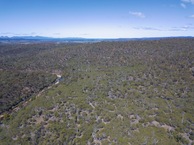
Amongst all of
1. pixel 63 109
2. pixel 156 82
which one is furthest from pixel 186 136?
pixel 63 109

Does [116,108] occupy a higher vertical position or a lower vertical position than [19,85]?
higher

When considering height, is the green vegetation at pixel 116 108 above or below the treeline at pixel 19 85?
above

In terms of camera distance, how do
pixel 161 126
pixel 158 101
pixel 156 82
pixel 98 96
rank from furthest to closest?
1. pixel 156 82
2. pixel 98 96
3. pixel 158 101
4. pixel 161 126

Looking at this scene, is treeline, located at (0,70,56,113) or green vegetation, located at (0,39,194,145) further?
treeline, located at (0,70,56,113)

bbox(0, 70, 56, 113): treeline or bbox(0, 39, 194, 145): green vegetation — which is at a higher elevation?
bbox(0, 39, 194, 145): green vegetation

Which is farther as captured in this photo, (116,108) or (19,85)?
(19,85)

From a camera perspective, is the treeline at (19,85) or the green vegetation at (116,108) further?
the treeline at (19,85)

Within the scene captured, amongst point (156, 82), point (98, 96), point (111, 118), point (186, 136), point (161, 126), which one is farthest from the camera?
point (156, 82)

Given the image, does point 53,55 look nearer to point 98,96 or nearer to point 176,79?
point 98,96
